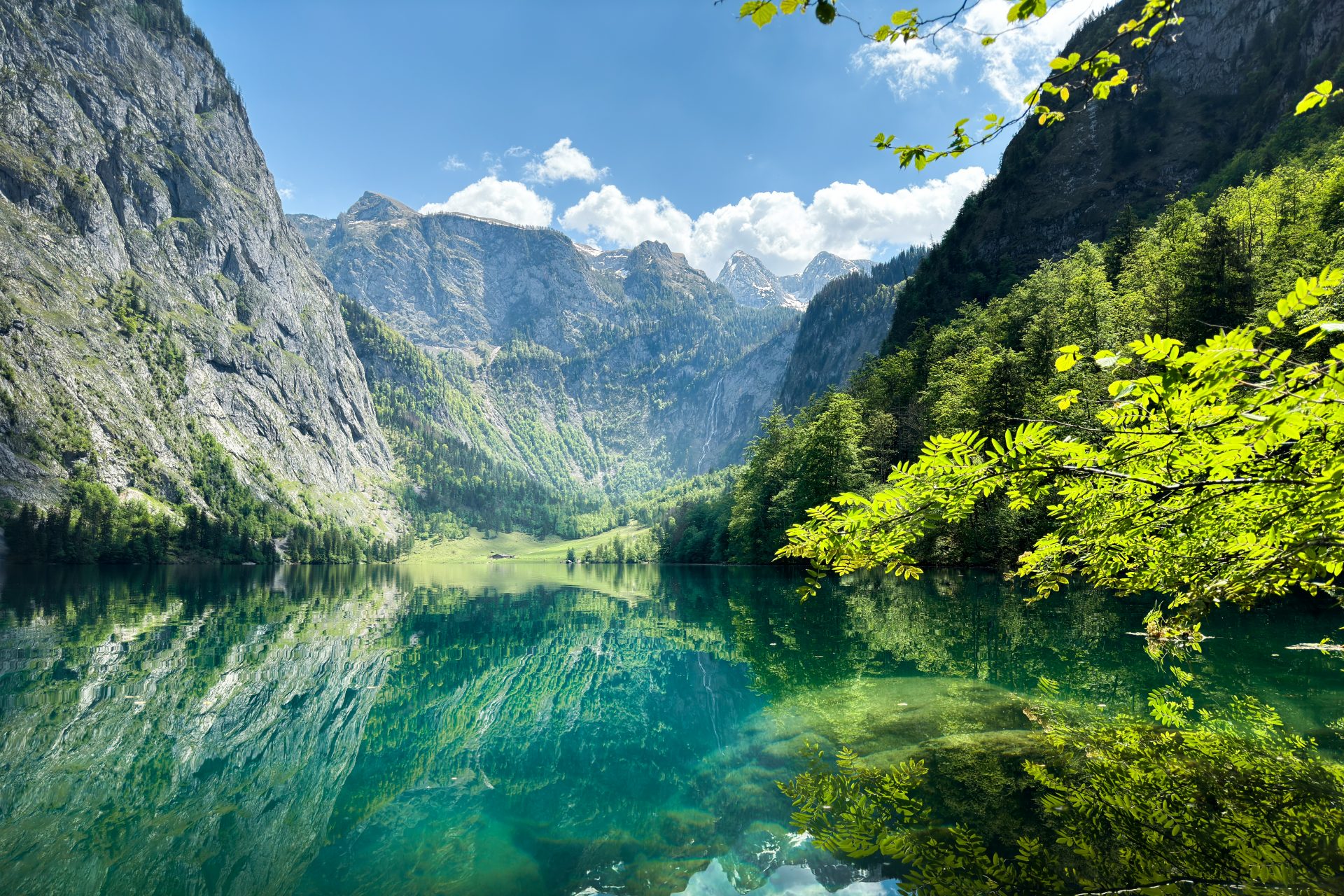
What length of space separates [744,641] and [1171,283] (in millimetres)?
44739

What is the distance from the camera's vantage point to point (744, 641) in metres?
31.5

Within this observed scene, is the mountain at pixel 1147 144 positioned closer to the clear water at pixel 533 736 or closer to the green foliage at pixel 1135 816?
the clear water at pixel 533 736

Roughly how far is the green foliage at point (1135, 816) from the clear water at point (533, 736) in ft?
2.31

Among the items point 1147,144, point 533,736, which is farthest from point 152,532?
point 1147,144

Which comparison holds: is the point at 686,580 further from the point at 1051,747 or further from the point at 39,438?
the point at 39,438

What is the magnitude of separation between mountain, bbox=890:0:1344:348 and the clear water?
289ft

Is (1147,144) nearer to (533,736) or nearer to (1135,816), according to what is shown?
(1135,816)

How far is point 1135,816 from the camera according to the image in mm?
9031

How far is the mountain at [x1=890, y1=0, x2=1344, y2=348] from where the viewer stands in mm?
92062

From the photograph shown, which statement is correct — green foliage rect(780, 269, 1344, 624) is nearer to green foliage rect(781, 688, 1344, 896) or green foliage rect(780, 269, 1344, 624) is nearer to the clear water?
green foliage rect(781, 688, 1344, 896)

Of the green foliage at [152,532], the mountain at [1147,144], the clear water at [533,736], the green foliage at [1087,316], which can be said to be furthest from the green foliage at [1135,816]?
the green foliage at [152,532]

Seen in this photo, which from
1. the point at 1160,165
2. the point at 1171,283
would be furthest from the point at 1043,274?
the point at 1160,165

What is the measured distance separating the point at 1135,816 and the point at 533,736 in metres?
16.5

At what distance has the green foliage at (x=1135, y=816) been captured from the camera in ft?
24.8
